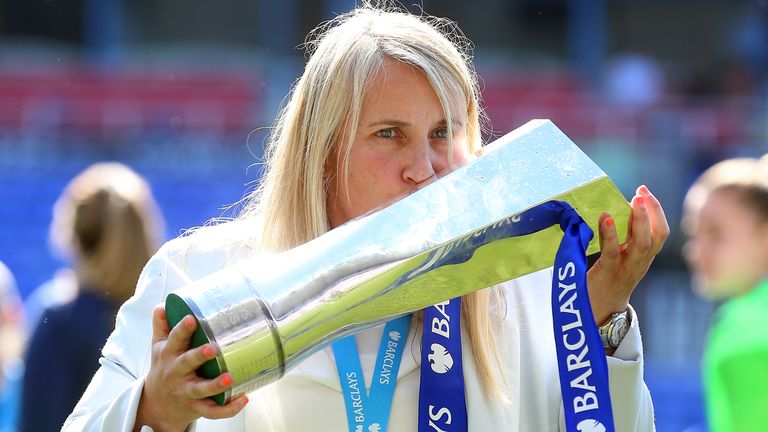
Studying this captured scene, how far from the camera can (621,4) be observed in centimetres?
1650

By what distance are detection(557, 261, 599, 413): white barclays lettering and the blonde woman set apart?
0.11 m

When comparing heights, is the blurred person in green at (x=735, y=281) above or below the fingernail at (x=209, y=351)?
above

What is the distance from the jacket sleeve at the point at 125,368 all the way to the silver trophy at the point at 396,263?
0.60ft

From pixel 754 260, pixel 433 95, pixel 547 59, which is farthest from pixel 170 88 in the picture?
pixel 433 95

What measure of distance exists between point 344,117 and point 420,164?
158 millimetres

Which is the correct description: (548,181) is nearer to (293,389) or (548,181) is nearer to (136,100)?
(293,389)

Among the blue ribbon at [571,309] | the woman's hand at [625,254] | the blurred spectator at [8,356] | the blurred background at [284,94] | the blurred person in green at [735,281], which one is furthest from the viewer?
the blurred background at [284,94]

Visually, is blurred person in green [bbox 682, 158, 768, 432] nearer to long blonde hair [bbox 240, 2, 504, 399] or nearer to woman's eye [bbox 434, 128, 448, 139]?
long blonde hair [bbox 240, 2, 504, 399]

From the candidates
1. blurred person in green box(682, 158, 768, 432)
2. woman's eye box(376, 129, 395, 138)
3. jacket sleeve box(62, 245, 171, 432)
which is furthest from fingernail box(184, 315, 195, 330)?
blurred person in green box(682, 158, 768, 432)

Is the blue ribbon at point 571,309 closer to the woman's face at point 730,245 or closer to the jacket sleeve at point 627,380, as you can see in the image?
the jacket sleeve at point 627,380

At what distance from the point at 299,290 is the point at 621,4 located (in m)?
15.8

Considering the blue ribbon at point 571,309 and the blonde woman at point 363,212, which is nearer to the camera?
the blue ribbon at point 571,309

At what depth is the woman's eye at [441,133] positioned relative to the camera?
1671 millimetres

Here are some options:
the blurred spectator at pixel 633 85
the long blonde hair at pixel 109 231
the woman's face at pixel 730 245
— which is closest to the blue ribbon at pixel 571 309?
the woman's face at pixel 730 245
